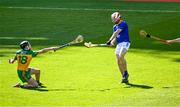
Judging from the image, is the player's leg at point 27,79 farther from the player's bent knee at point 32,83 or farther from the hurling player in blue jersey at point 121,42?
the hurling player in blue jersey at point 121,42

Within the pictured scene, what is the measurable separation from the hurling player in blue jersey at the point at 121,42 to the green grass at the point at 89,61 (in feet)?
1.64

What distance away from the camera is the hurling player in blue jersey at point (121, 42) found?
770 inches

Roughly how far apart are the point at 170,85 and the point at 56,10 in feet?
63.6

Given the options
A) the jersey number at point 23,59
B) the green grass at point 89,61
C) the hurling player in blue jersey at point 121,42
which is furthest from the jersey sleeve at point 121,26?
the jersey number at point 23,59

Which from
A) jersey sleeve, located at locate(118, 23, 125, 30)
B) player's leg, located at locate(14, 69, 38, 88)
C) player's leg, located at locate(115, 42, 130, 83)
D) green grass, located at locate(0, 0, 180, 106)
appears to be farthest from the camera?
jersey sleeve, located at locate(118, 23, 125, 30)

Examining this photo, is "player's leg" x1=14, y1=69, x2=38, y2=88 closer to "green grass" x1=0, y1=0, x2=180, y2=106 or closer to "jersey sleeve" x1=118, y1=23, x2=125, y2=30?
"green grass" x1=0, y1=0, x2=180, y2=106

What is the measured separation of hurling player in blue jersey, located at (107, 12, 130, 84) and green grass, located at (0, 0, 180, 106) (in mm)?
499

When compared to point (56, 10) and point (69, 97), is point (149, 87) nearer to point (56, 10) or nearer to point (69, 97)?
point (69, 97)

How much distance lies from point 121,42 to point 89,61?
3679mm

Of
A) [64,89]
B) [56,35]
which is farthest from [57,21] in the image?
[64,89]

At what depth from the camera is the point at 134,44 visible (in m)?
27.2

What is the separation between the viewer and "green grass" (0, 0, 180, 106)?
1755 centimetres

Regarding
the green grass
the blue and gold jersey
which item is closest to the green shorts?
the green grass

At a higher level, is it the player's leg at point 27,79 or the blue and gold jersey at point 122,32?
the blue and gold jersey at point 122,32
